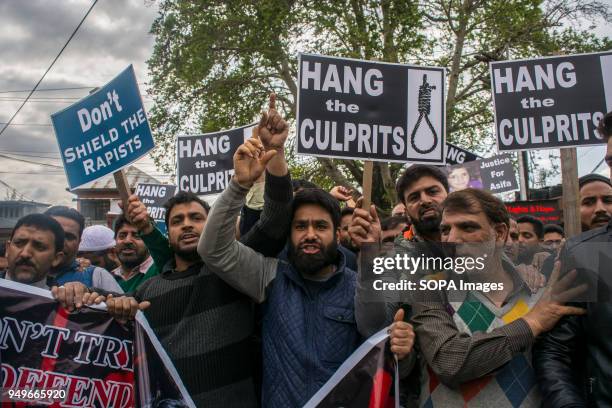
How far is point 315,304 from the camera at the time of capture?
229 centimetres

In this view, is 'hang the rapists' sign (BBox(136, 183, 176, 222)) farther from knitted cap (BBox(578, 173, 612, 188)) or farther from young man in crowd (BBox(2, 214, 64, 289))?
knitted cap (BBox(578, 173, 612, 188))

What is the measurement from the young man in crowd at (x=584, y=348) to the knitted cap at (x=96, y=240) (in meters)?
4.09

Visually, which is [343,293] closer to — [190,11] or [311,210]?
[311,210]

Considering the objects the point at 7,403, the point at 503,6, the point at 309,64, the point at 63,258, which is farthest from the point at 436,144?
the point at 503,6

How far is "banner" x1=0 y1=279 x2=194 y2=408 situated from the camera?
214 cm

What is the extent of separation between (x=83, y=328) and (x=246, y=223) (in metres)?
0.92

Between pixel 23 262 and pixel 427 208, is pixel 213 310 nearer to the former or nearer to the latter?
pixel 23 262

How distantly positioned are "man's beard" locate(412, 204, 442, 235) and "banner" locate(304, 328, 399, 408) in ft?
3.66

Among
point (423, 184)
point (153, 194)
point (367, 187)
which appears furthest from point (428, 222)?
point (153, 194)

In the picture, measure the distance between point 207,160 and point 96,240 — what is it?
4.57ft

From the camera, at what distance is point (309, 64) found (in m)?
3.33

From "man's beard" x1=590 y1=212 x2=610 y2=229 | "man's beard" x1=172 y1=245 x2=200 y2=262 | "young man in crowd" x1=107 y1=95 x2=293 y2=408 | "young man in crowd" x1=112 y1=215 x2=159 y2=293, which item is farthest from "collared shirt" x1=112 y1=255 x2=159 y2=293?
"man's beard" x1=590 y1=212 x2=610 y2=229

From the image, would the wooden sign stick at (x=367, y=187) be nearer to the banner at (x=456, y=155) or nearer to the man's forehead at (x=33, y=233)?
the man's forehead at (x=33, y=233)

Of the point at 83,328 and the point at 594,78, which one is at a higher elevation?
the point at 594,78
